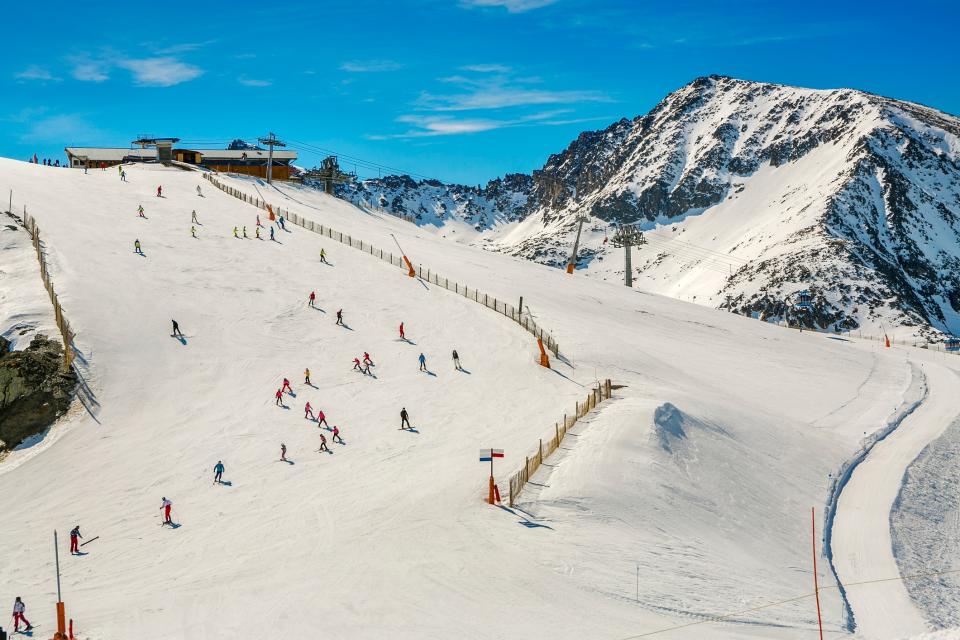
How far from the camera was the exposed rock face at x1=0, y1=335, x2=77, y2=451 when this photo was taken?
36.7 metres

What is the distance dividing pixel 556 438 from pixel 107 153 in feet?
327

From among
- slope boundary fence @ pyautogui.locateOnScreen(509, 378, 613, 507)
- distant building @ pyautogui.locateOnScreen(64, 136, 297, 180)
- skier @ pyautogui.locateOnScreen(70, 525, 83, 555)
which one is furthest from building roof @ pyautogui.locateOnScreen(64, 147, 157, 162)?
skier @ pyautogui.locateOnScreen(70, 525, 83, 555)

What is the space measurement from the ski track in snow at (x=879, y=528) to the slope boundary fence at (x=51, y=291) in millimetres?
34942

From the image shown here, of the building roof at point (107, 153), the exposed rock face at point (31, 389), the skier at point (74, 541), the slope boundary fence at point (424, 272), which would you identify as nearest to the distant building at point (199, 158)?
the building roof at point (107, 153)

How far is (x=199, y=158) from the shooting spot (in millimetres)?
105625

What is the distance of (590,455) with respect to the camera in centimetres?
3272

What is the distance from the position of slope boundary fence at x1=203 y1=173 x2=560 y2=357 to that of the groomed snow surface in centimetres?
125

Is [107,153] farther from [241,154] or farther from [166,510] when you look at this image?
[166,510]

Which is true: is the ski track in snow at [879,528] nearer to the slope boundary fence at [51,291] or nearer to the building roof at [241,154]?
the slope boundary fence at [51,291]

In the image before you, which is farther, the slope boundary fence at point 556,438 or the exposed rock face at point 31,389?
the exposed rock face at point 31,389

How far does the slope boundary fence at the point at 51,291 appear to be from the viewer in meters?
40.9

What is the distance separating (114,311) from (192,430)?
13955mm

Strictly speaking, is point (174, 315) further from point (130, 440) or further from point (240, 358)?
point (130, 440)

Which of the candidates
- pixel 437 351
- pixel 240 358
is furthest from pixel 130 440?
pixel 437 351
